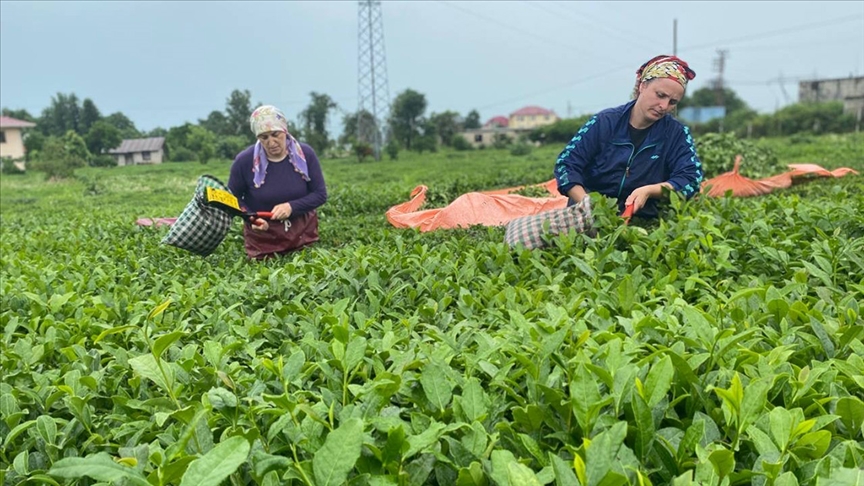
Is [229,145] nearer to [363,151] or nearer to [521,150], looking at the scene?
[363,151]

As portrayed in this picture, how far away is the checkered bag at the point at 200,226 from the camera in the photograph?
413cm

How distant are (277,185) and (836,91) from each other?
185 feet

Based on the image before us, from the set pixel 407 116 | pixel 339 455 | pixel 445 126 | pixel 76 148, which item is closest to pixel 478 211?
pixel 339 455

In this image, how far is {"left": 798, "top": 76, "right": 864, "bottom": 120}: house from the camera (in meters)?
46.8

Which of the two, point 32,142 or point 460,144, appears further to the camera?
point 460,144

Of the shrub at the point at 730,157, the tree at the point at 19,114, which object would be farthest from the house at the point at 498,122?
the shrub at the point at 730,157

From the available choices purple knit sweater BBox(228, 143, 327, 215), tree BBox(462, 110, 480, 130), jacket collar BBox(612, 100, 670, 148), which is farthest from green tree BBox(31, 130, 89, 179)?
tree BBox(462, 110, 480, 130)

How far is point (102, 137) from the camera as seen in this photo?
22.8 m

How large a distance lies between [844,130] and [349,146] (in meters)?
28.8

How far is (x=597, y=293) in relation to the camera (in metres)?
2.07

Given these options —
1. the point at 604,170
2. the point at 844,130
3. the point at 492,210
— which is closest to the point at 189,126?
the point at 492,210

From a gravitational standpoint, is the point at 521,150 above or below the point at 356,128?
A: below

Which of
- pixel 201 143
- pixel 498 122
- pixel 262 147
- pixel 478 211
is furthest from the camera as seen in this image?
pixel 498 122

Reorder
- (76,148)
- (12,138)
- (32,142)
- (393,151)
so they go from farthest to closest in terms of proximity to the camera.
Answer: (393,151)
(12,138)
(32,142)
(76,148)
